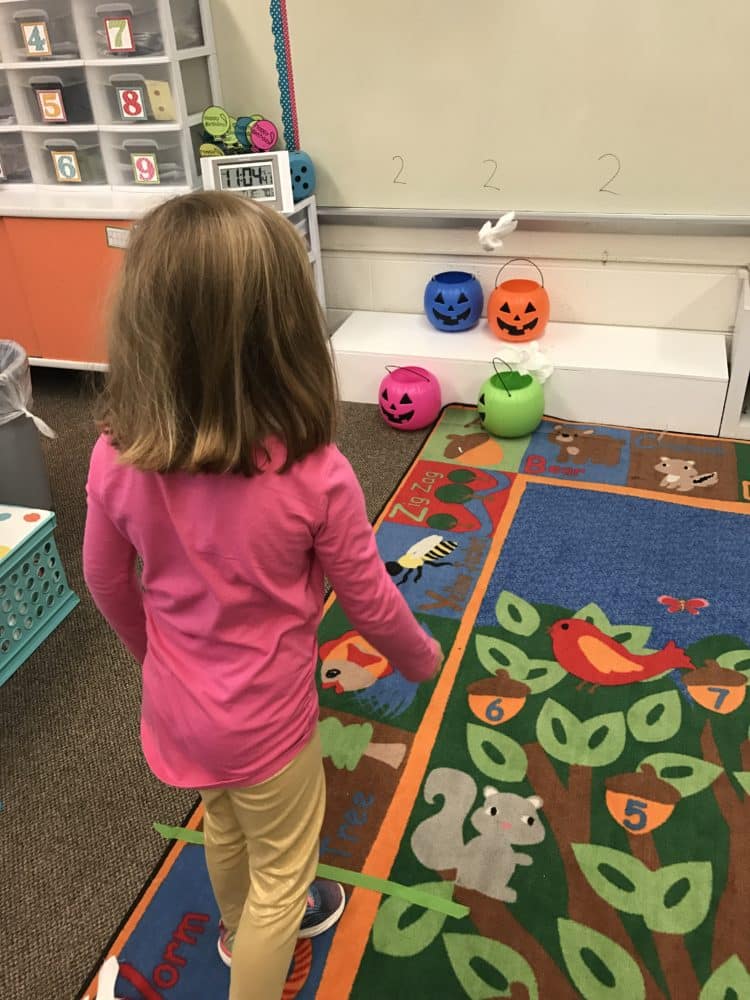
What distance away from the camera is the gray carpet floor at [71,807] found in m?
1.24

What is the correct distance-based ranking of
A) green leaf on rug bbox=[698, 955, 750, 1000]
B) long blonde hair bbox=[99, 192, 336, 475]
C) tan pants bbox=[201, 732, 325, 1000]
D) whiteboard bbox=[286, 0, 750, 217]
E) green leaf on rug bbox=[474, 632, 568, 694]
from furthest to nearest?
1. whiteboard bbox=[286, 0, 750, 217]
2. green leaf on rug bbox=[474, 632, 568, 694]
3. green leaf on rug bbox=[698, 955, 750, 1000]
4. tan pants bbox=[201, 732, 325, 1000]
5. long blonde hair bbox=[99, 192, 336, 475]

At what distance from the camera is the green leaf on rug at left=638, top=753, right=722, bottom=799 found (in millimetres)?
1401

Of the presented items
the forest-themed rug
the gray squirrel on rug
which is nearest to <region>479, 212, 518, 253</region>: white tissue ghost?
the forest-themed rug

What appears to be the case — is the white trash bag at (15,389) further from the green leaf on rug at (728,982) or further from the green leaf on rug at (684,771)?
the green leaf on rug at (728,982)

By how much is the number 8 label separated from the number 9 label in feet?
0.36

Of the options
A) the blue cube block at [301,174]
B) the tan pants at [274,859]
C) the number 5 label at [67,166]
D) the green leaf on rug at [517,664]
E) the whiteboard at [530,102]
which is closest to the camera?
the tan pants at [274,859]

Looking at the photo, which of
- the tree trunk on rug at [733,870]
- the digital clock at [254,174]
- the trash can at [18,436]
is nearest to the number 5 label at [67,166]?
the digital clock at [254,174]

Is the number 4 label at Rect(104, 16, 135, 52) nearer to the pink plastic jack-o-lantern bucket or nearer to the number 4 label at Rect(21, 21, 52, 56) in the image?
the number 4 label at Rect(21, 21, 52, 56)

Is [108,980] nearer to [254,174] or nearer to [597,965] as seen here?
[597,965]

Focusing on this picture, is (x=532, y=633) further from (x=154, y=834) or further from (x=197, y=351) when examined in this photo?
(x=197, y=351)

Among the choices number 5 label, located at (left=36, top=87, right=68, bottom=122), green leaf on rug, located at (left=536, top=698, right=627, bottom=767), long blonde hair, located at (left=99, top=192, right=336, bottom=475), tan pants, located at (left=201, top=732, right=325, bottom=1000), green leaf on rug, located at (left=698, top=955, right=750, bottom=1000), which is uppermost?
long blonde hair, located at (left=99, top=192, right=336, bottom=475)

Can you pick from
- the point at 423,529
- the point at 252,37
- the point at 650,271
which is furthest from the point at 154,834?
the point at 252,37

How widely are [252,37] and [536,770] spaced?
2303 millimetres

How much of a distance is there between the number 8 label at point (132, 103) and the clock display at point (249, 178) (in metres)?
0.31
